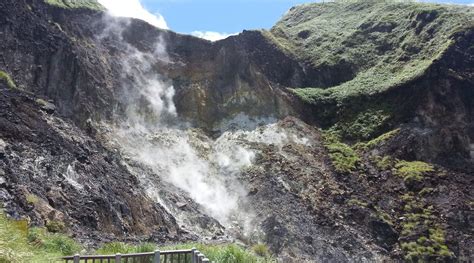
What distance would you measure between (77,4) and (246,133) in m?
21.1

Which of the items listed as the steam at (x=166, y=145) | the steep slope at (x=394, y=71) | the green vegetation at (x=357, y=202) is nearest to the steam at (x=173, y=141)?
the steam at (x=166, y=145)

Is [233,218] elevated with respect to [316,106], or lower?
lower

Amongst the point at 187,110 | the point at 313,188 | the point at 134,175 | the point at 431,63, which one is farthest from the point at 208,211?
the point at 431,63

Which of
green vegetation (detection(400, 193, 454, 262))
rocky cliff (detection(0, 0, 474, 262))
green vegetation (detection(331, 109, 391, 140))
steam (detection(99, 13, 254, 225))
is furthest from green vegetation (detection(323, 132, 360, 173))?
steam (detection(99, 13, 254, 225))

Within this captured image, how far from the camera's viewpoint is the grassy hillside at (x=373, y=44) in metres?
54.6

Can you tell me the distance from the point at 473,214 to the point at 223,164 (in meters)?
19.0

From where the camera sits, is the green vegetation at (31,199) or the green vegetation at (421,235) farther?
the green vegetation at (421,235)

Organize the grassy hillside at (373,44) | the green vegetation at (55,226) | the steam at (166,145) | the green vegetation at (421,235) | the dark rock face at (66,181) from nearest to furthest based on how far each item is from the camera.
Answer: the green vegetation at (55,226) → the dark rock face at (66,181) → the green vegetation at (421,235) → the steam at (166,145) → the grassy hillside at (373,44)

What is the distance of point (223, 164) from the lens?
43.7m

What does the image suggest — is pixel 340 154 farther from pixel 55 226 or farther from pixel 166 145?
pixel 55 226

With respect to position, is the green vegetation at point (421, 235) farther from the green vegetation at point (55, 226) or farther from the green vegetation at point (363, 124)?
the green vegetation at point (55, 226)

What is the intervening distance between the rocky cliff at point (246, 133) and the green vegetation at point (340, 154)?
0.17 m

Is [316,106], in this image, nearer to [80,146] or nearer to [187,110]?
[187,110]

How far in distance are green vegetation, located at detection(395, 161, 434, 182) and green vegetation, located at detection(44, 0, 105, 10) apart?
32.4 metres
